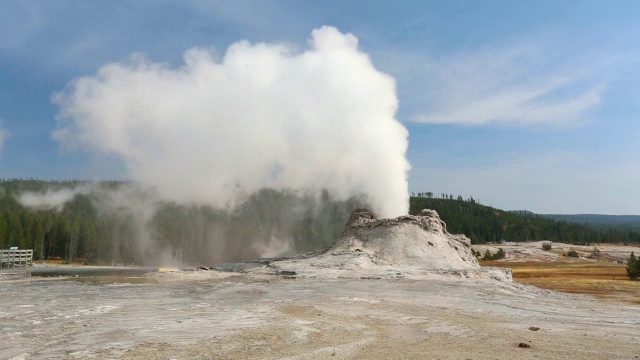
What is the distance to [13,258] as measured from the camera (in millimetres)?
53188

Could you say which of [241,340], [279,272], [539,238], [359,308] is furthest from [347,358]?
[539,238]

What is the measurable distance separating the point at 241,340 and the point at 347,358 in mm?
3052

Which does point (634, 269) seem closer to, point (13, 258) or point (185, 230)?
point (13, 258)

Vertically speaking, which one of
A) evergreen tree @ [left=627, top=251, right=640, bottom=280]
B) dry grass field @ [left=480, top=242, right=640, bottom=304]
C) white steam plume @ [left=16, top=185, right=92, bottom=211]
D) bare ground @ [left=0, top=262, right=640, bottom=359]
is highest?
white steam plume @ [left=16, top=185, right=92, bottom=211]

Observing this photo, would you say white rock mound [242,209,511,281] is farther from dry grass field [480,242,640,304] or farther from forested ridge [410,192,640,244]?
forested ridge [410,192,640,244]

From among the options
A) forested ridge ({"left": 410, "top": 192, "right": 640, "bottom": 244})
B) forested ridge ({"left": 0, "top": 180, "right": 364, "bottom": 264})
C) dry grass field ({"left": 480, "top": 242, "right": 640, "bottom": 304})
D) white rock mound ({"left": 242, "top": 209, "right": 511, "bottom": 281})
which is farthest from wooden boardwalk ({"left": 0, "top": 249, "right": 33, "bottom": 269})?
forested ridge ({"left": 410, "top": 192, "right": 640, "bottom": 244})

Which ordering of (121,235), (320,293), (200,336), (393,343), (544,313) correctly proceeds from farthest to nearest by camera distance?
1. (121,235)
2. (320,293)
3. (544,313)
4. (200,336)
5. (393,343)

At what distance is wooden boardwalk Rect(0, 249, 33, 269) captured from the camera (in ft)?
171

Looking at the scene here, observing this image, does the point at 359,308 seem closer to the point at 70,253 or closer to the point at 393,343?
the point at 393,343

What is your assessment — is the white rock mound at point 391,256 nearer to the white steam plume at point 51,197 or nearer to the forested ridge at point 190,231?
the forested ridge at point 190,231

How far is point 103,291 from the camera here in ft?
80.0

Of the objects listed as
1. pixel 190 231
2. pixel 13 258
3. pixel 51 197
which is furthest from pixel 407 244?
pixel 51 197

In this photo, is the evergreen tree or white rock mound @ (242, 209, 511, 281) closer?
white rock mound @ (242, 209, 511, 281)

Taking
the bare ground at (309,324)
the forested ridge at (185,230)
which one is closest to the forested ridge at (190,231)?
the forested ridge at (185,230)
